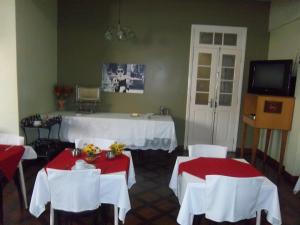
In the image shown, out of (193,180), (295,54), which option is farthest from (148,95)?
(193,180)

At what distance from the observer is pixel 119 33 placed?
448 centimetres

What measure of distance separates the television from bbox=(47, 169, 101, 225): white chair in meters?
3.26

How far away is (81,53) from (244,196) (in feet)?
13.7

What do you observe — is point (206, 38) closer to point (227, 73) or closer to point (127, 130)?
point (227, 73)

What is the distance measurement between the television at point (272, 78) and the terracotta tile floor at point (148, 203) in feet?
4.46

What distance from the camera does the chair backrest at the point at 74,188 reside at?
1.79 meters

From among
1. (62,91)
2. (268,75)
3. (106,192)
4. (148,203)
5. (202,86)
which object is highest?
(268,75)

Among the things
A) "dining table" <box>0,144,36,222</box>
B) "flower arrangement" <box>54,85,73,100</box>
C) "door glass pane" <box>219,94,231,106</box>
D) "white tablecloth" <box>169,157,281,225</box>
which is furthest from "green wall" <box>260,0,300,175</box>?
"flower arrangement" <box>54,85,73,100</box>

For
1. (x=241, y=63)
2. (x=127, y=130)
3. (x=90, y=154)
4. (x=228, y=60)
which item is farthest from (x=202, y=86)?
(x=90, y=154)

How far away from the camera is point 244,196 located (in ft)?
5.98
